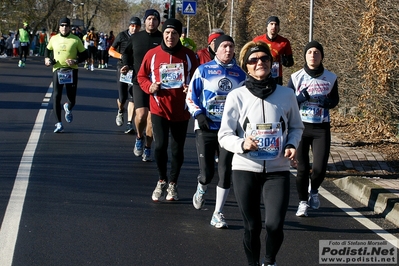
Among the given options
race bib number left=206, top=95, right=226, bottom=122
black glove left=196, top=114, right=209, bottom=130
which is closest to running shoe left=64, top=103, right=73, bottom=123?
race bib number left=206, top=95, right=226, bottom=122

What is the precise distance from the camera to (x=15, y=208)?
8.03 m

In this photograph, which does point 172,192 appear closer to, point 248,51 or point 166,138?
point 166,138

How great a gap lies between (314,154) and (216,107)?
4.27 ft

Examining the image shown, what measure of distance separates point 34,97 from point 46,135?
657cm

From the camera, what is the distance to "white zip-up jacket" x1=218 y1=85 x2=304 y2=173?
560 cm

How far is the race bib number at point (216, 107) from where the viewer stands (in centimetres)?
762

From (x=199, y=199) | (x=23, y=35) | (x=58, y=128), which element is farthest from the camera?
(x=23, y=35)

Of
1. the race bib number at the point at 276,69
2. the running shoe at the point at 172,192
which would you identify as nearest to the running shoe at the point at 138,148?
the race bib number at the point at 276,69

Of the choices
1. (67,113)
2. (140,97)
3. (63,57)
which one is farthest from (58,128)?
(140,97)

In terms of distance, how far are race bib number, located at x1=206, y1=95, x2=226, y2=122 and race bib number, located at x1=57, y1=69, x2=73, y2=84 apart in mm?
6344

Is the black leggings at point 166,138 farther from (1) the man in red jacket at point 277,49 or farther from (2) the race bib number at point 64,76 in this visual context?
(2) the race bib number at point 64,76

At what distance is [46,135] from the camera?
13352mm

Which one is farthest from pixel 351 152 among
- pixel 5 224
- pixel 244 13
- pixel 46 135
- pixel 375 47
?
pixel 244 13

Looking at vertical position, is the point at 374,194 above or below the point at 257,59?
Result: below
